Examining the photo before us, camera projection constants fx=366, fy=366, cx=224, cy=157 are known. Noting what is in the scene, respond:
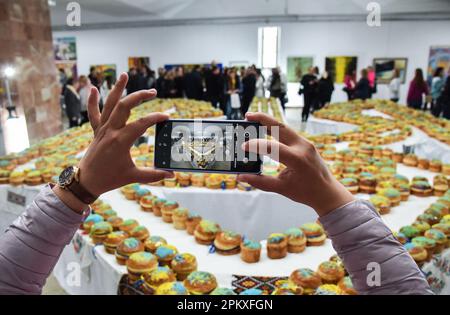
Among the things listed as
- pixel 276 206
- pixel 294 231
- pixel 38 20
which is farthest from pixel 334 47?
pixel 294 231

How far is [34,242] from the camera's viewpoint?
636 millimetres

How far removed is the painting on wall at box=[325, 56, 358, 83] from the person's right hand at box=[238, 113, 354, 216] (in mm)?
14055

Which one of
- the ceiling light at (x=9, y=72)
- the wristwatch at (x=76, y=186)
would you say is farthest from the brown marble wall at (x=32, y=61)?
the wristwatch at (x=76, y=186)

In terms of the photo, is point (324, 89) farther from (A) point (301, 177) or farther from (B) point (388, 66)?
(A) point (301, 177)

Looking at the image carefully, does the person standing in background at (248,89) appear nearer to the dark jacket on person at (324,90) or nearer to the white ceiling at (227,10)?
the dark jacket on person at (324,90)

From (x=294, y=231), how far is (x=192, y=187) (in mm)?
1172

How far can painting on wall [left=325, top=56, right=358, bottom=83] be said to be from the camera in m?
13.7


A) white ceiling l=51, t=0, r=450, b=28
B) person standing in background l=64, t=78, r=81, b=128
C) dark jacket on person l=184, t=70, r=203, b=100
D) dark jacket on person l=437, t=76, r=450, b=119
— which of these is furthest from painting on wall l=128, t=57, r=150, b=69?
dark jacket on person l=437, t=76, r=450, b=119

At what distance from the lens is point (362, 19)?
13.1m

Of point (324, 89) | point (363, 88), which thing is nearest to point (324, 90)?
point (324, 89)

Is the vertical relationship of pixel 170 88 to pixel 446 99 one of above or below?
above

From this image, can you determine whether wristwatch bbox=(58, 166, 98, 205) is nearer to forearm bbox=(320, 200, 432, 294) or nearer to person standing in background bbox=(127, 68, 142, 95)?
forearm bbox=(320, 200, 432, 294)

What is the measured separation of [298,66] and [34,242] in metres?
14.3
